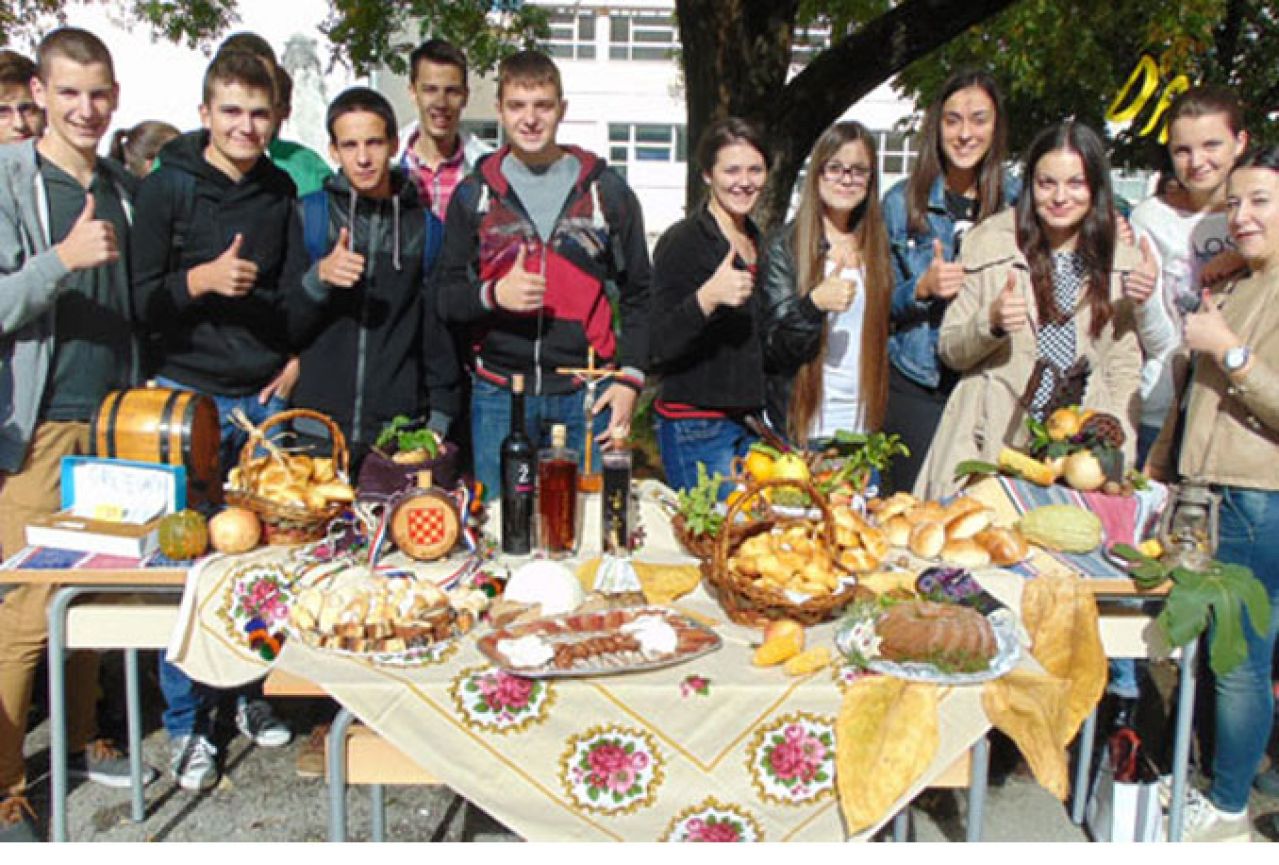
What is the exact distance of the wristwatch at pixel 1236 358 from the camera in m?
2.89

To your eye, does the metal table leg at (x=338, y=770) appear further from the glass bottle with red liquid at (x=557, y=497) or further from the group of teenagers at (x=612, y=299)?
the group of teenagers at (x=612, y=299)

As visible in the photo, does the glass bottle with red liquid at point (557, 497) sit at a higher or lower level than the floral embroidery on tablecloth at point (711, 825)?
higher

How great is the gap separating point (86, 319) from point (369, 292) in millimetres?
931

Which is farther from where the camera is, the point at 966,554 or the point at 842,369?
the point at 842,369

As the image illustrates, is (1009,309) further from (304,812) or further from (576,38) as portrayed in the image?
(576,38)

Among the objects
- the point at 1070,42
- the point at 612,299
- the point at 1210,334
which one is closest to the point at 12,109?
the point at 612,299

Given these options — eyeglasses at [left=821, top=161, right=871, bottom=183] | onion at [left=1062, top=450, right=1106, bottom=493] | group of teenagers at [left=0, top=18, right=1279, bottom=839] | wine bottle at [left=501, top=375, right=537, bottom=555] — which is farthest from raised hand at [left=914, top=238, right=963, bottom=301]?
wine bottle at [left=501, top=375, right=537, bottom=555]

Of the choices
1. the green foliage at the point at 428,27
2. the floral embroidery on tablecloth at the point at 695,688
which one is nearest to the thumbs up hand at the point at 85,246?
the floral embroidery on tablecloth at the point at 695,688

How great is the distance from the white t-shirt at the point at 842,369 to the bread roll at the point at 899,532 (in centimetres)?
76

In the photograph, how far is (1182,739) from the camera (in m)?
2.86

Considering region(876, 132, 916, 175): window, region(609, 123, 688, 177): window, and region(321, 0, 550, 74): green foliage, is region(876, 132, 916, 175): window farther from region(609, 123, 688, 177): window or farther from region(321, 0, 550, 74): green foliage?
region(321, 0, 550, 74): green foliage
